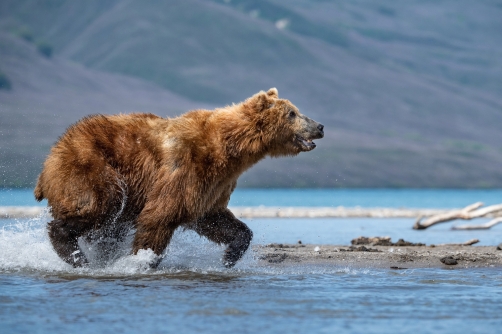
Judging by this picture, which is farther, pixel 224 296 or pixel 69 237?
pixel 69 237

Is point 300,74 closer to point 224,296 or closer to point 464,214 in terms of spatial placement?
point 464,214

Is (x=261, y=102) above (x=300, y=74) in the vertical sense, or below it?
below

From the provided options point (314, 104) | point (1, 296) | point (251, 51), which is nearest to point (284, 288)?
point (1, 296)

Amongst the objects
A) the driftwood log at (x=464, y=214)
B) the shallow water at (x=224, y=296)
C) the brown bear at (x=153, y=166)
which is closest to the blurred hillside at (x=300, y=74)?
the driftwood log at (x=464, y=214)

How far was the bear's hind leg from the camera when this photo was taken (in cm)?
872

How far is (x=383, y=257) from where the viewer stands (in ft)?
34.9

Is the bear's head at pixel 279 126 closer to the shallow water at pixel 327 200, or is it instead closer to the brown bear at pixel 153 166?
the brown bear at pixel 153 166

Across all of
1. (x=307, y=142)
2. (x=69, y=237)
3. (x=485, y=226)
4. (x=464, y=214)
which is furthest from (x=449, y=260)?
(x=485, y=226)

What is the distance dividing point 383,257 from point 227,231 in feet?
7.84

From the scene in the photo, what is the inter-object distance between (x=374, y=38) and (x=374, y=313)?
18221cm

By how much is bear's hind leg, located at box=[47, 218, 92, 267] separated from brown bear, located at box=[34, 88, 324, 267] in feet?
0.04

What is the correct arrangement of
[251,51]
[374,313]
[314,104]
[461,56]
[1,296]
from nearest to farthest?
[374,313]
[1,296]
[314,104]
[251,51]
[461,56]

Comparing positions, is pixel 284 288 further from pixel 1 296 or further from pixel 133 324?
pixel 1 296

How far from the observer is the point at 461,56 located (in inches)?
6924
